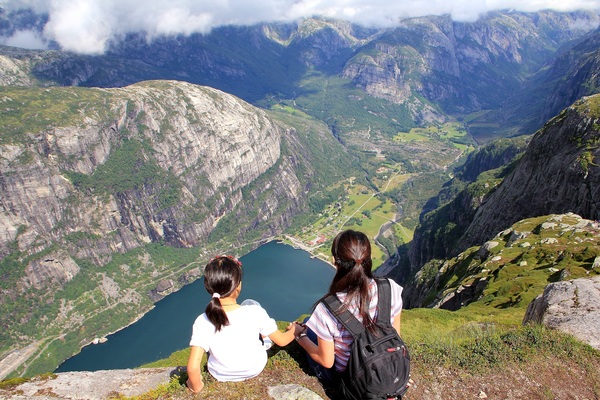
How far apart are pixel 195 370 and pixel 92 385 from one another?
5.44m

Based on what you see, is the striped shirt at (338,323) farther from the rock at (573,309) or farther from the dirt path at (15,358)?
the dirt path at (15,358)

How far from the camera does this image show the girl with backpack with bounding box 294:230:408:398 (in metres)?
9.31

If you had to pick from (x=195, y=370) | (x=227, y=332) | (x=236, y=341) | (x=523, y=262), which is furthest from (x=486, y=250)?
(x=195, y=370)

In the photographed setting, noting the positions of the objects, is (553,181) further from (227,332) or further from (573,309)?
(227,332)

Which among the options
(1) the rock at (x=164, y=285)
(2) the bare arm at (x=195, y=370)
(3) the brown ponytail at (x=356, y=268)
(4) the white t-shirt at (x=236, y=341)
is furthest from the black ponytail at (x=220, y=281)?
(1) the rock at (x=164, y=285)

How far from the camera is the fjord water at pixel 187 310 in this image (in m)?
133

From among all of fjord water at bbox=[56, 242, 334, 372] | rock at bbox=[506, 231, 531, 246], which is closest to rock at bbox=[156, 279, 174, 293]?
fjord water at bbox=[56, 242, 334, 372]

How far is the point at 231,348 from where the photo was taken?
10742 millimetres

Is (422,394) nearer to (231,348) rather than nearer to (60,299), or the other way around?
(231,348)

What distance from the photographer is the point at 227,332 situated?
10484 mm

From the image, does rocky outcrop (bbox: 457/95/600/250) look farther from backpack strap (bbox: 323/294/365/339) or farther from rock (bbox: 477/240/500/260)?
backpack strap (bbox: 323/294/365/339)

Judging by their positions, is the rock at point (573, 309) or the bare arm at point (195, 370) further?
the rock at point (573, 309)

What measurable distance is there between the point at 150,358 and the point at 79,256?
85.6 m

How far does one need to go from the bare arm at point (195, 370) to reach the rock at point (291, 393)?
214 centimetres
